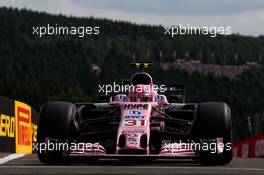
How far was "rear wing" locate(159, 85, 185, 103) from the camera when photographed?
1570 cm

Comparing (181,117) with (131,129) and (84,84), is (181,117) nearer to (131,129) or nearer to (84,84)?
(131,129)

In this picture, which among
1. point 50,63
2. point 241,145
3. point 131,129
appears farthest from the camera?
point 50,63

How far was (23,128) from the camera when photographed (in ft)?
77.6

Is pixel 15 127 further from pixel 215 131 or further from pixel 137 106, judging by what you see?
pixel 215 131

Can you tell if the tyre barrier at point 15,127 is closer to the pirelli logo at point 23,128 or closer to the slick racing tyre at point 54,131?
the pirelli logo at point 23,128

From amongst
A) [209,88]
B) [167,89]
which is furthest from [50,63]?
[167,89]

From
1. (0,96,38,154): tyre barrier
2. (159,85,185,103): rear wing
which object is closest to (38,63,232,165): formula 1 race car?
(159,85,185,103): rear wing

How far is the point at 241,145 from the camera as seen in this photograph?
3384 centimetres

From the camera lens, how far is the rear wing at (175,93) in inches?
618

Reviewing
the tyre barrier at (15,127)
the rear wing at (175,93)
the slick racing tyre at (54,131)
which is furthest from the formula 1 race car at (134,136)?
the tyre barrier at (15,127)

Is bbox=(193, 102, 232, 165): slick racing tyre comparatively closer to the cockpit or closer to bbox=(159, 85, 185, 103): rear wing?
the cockpit

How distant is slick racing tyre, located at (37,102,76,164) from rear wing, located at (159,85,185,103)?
3385 mm

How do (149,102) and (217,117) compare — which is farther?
(149,102)

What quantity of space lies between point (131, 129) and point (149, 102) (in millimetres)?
1183
